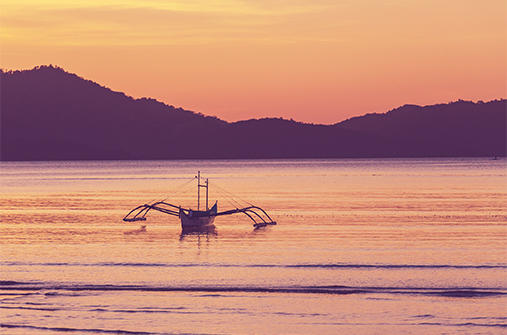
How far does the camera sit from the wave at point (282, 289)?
23.8 meters

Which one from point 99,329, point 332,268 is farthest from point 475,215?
point 99,329

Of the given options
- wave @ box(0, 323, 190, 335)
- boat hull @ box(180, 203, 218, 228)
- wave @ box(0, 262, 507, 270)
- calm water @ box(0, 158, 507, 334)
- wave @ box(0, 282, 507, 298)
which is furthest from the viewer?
boat hull @ box(180, 203, 218, 228)

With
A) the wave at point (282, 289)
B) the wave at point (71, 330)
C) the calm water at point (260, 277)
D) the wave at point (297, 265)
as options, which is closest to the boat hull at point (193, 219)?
the calm water at point (260, 277)

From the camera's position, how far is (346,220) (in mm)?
51562

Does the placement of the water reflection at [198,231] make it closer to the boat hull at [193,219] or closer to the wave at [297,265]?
the boat hull at [193,219]

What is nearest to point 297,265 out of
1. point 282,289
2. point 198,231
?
point 282,289

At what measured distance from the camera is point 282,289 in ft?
80.7

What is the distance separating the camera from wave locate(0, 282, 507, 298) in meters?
23.8

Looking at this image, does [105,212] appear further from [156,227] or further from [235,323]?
[235,323]

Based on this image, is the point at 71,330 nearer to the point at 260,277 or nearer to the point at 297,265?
the point at 260,277

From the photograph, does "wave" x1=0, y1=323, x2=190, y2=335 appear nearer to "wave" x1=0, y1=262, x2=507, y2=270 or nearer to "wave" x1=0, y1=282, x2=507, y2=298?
"wave" x1=0, y1=282, x2=507, y2=298

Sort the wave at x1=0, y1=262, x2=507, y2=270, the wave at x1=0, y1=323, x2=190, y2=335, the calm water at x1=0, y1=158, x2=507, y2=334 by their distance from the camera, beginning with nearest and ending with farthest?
the wave at x1=0, y1=323, x2=190, y2=335
the calm water at x1=0, y1=158, x2=507, y2=334
the wave at x1=0, y1=262, x2=507, y2=270

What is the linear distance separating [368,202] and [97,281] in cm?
4929

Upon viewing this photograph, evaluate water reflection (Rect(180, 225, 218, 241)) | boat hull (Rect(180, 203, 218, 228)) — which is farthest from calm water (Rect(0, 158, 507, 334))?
boat hull (Rect(180, 203, 218, 228))
